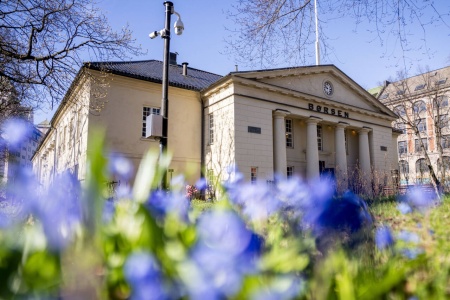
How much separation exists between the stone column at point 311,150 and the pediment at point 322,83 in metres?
2.30

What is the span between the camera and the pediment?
2112 cm

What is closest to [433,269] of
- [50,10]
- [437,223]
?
[437,223]

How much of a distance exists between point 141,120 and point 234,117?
20.1ft

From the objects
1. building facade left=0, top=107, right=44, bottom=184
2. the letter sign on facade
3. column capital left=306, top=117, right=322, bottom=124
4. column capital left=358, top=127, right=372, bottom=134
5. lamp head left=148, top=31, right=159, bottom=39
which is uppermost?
the letter sign on facade

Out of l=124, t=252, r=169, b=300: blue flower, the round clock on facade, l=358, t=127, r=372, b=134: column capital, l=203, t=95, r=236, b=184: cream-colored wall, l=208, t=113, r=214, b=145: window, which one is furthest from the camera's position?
l=358, t=127, r=372, b=134: column capital

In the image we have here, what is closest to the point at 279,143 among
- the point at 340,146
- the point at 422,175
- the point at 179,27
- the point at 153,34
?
the point at 340,146

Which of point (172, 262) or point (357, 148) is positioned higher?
point (357, 148)

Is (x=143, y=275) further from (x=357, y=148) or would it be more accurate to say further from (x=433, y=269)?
(x=357, y=148)

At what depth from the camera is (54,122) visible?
33031mm

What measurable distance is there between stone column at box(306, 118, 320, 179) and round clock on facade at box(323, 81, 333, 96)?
3.21m

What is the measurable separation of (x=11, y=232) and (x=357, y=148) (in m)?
30.4

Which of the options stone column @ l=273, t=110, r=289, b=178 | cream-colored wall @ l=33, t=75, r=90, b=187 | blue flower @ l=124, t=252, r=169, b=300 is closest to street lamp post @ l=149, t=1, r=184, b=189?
cream-colored wall @ l=33, t=75, r=90, b=187

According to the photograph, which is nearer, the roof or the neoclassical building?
the neoclassical building

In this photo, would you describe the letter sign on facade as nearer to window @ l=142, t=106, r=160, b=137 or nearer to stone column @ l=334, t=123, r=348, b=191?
stone column @ l=334, t=123, r=348, b=191
